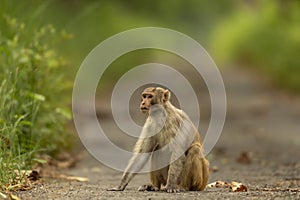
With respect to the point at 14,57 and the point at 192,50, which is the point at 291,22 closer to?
the point at 14,57

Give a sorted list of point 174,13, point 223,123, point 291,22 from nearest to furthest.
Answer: point 223,123
point 291,22
point 174,13

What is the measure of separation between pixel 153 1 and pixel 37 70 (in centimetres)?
4400

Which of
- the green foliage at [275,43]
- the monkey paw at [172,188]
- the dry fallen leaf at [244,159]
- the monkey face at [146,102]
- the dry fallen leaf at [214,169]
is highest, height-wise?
the green foliage at [275,43]

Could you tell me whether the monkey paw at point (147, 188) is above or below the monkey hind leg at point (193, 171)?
below

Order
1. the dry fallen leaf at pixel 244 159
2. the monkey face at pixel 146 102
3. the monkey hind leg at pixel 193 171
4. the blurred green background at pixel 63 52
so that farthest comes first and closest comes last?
the dry fallen leaf at pixel 244 159, the blurred green background at pixel 63 52, the monkey face at pixel 146 102, the monkey hind leg at pixel 193 171

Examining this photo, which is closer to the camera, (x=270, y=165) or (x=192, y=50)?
(x=270, y=165)

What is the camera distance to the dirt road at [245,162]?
7145 millimetres

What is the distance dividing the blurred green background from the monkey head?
4.57ft

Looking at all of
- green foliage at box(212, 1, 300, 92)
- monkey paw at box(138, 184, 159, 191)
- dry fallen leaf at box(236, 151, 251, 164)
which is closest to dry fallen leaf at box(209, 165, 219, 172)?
dry fallen leaf at box(236, 151, 251, 164)

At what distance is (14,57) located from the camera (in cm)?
952

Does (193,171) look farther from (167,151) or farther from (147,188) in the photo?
(147,188)

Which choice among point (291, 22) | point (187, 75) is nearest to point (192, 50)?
point (187, 75)

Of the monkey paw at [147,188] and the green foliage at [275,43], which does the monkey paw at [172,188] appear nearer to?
the monkey paw at [147,188]

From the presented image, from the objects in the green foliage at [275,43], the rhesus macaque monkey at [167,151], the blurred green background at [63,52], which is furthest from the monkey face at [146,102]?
the green foliage at [275,43]
